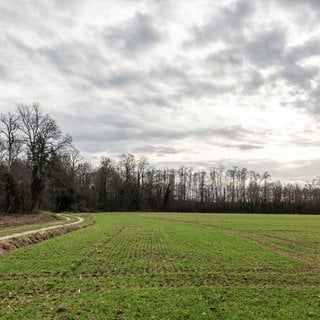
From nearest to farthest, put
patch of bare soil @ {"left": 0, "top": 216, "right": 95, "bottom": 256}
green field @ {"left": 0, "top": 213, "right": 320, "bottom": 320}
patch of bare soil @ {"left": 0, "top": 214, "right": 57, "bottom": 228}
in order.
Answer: green field @ {"left": 0, "top": 213, "right": 320, "bottom": 320} < patch of bare soil @ {"left": 0, "top": 216, "right": 95, "bottom": 256} < patch of bare soil @ {"left": 0, "top": 214, "right": 57, "bottom": 228}

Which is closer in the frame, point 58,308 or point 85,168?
point 58,308

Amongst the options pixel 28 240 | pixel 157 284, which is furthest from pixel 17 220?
pixel 157 284

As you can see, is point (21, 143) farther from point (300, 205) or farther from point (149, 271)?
point (300, 205)

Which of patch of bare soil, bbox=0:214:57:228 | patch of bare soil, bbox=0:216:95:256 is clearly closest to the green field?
patch of bare soil, bbox=0:216:95:256

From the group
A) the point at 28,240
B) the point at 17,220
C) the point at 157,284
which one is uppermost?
the point at 17,220

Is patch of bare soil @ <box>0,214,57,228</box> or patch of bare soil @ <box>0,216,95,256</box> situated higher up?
patch of bare soil @ <box>0,214,57,228</box>

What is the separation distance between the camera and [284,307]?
37.9ft

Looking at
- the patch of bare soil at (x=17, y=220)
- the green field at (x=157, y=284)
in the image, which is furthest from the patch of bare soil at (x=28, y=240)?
the patch of bare soil at (x=17, y=220)

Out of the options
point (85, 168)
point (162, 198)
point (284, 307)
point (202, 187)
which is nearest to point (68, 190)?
point (85, 168)

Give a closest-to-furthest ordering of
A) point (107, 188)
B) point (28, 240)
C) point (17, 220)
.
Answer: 1. point (28, 240)
2. point (17, 220)
3. point (107, 188)

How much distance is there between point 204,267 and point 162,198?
127 metres

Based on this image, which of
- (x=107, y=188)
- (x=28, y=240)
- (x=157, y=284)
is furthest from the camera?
(x=107, y=188)

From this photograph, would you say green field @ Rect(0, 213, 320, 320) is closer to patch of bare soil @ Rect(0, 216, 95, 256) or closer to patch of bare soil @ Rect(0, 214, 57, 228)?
patch of bare soil @ Rect(0, 216, 95, 256)

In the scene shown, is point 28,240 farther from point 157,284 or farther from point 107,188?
point 107,188
